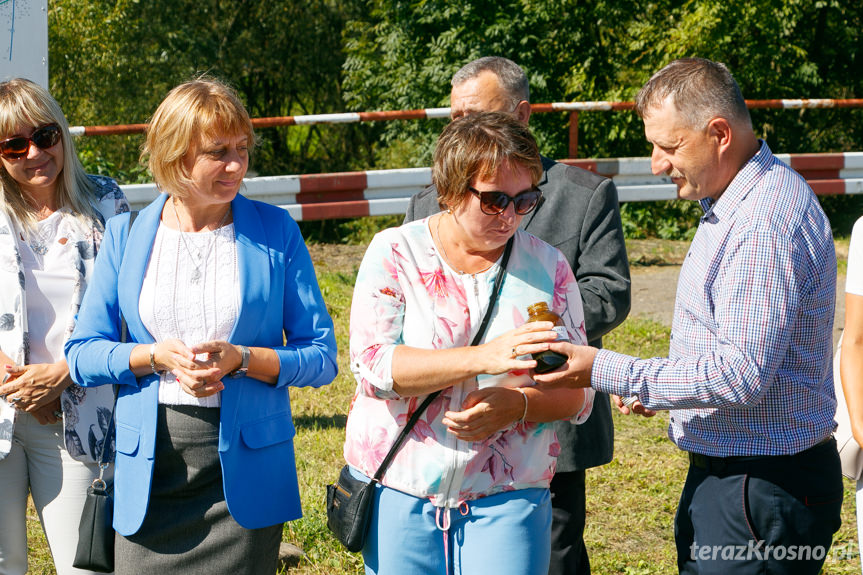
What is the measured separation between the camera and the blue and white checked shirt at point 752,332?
2260mm

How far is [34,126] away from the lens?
310cm

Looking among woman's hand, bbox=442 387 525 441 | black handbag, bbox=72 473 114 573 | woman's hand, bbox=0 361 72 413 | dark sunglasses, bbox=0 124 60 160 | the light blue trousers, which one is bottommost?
black handbag, bbox=72 473 114 573

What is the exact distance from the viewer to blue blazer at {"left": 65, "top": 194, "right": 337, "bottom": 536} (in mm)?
2676

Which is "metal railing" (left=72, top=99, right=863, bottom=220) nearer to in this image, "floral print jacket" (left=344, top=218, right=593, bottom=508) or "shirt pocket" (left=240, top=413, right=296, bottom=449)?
"shirt pocket" (left=240, top=413, right=296, bottom=449)

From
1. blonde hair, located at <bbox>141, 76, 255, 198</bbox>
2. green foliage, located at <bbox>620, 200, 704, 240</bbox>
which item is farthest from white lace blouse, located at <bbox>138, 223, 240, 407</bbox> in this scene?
green foliage, located at <bbox>620, 200, 704, 240</bbox>

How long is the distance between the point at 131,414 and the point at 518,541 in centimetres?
115

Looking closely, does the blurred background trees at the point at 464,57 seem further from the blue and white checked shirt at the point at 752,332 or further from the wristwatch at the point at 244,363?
the blue and white checked shirt at the point at 752,332

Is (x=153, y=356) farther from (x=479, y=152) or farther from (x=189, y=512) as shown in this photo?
(x=479, y=152)

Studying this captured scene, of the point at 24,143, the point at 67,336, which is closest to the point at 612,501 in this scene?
the point at 67,336

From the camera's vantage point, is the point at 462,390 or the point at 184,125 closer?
the point at 462,390

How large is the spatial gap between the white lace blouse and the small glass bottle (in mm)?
873

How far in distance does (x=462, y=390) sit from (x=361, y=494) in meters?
0.38

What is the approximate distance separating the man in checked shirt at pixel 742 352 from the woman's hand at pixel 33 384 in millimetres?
1605

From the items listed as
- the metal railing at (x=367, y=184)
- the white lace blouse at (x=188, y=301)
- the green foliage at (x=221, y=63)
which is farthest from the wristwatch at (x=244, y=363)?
the green foliage at (x=221, y=63)
